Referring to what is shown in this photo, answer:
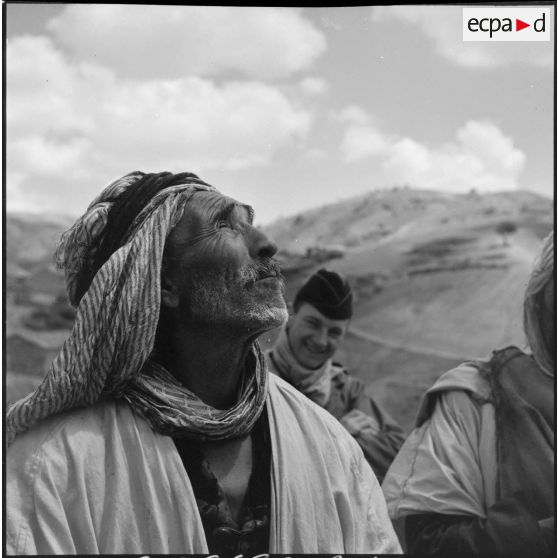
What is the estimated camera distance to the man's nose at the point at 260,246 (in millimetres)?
3354

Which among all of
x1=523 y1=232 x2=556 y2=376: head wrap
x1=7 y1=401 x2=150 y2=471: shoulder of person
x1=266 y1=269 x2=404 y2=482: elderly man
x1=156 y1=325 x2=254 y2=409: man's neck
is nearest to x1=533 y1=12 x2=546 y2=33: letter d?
x1=523 y1=232 x2=556 y2=376: head wrap

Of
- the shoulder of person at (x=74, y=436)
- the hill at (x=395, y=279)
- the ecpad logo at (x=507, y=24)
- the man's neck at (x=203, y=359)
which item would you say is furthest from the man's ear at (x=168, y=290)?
the ecpad logo at (x=507, y=24)

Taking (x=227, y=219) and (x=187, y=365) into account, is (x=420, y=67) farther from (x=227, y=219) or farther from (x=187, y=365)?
(x=187, y=365)

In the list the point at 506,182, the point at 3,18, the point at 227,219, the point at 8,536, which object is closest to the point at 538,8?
the point at 506,182

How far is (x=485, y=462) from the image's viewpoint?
12.2ft

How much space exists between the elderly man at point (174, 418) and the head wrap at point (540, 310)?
921 mm

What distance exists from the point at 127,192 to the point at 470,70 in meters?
1.57

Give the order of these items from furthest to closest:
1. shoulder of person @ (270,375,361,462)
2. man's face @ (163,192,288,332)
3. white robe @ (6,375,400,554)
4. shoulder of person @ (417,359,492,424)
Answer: shoulder of person @ (417,359,492,424)
shoulder of person @ (270,375,361,462)
man's face @ (163,192,288,332)
white robe @ (6,375,400,554)

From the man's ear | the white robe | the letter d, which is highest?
the letter d

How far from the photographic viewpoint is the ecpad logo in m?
3.83

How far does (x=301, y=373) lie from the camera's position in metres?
Answer: 3.85

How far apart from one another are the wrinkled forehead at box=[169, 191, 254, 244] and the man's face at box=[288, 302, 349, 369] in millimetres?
621

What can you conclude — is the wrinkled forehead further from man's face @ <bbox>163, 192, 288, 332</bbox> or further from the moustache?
the moustache

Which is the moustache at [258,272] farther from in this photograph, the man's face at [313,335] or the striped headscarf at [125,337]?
the man's face at [313,335]
